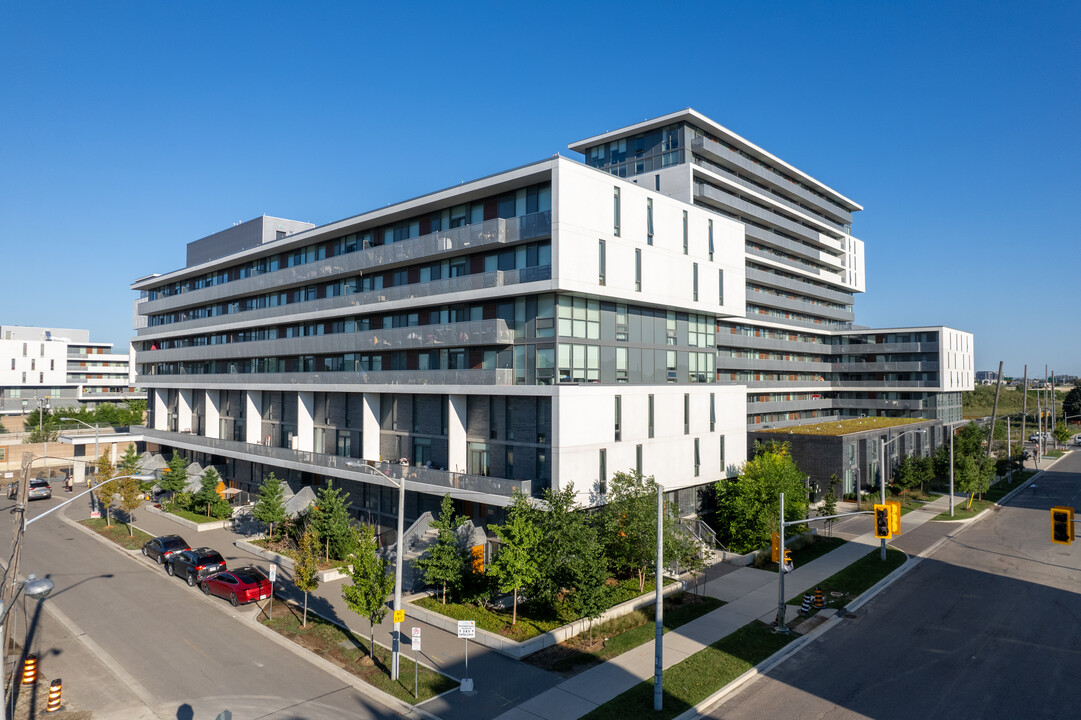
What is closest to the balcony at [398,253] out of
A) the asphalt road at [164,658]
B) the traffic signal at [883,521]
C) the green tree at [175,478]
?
the green tree at [175,478]

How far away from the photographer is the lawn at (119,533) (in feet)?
132

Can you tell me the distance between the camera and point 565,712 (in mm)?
19172

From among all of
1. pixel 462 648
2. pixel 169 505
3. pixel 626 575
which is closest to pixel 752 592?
pixel 626 575

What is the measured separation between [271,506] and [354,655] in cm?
1769

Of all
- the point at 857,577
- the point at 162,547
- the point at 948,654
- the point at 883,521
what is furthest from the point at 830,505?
the point at 162,547

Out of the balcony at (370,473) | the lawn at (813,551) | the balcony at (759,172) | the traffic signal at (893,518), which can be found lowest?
the lawn at (813,551)

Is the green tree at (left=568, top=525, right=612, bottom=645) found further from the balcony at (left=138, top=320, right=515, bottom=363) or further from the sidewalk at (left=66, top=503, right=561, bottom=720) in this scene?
the balcony at (left=138, top=320, right=515, bottom=363)

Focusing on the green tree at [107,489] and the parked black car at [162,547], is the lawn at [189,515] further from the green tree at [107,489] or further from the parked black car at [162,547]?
the parked black car at [162,547]

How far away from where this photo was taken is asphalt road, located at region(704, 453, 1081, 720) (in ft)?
65.1

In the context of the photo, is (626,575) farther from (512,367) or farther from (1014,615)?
(1014,615)

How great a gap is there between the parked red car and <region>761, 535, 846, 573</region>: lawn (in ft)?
84.3

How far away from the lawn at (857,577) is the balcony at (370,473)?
48.1 ft

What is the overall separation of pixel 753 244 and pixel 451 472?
154ft

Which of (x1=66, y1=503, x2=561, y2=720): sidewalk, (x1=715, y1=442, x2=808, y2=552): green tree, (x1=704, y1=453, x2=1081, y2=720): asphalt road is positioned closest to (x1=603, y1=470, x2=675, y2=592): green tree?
(x1=704, y1=453, x2=1081, y2=720): asphalt road
